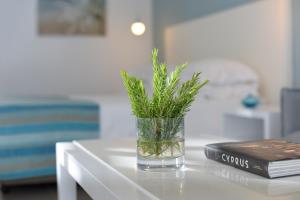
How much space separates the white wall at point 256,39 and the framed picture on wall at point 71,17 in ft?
4.67

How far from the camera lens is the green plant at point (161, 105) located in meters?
1.09

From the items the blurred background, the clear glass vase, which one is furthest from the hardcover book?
the blurred background

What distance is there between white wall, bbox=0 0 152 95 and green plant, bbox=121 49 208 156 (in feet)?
13.7

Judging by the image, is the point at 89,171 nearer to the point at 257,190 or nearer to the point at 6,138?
the point at 257,190

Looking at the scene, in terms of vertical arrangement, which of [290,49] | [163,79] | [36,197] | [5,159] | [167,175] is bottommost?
[36,197]

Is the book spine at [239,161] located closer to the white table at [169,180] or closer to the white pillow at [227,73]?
the white table at [169,180]

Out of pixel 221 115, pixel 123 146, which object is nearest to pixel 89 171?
pixel 123 146

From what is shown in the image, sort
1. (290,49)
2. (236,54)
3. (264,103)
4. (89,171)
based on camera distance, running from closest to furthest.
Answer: (89,171) → (290,49) → (264,103) → (236,54)

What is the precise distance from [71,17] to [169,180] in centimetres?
438

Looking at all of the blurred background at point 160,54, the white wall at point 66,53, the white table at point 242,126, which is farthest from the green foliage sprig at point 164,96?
the white wall at point 66,53

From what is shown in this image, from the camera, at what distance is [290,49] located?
9.44 ft

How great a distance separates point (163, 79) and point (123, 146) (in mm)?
473

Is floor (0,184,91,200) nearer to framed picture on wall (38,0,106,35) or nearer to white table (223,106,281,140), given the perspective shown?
white table (223,106,281,140)

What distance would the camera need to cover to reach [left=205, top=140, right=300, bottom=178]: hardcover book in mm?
1019
